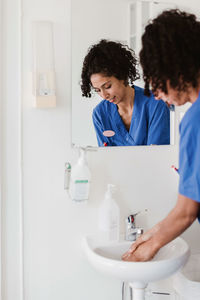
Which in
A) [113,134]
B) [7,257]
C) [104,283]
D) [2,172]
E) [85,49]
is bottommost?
[104,283]

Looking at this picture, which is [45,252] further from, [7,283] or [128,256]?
[128,256]

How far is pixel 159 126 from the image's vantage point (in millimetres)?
Answer: 1921

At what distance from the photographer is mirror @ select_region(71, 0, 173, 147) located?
68.1 inches

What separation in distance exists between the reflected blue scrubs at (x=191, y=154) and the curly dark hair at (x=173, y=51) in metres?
0.10

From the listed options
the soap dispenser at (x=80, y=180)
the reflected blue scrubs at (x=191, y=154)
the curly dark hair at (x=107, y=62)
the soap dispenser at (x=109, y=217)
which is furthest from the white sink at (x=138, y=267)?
the curly dark hair at (x=107, y=62)

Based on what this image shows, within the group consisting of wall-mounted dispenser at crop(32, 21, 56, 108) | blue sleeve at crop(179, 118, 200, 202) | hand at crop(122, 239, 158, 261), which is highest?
wall-mounted dispenser at crop(32, 21, 56, 108)

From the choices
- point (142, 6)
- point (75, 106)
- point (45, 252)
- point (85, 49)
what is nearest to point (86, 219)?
point (45, 252)

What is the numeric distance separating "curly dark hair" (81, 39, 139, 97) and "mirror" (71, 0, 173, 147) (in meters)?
0.02

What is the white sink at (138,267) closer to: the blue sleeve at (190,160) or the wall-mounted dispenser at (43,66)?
the blue sleeve at (190,160)

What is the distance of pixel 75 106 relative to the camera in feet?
5.76

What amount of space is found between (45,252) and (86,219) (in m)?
0.24

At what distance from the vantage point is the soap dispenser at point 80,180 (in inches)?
67.4

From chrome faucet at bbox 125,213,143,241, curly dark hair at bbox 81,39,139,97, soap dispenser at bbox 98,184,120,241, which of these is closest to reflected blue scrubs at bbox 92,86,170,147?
curly dark hair at bbox 81,39,139,97

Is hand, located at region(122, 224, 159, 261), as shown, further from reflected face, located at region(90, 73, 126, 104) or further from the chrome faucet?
reflected face, located at region(90, 73, 126, 104)
